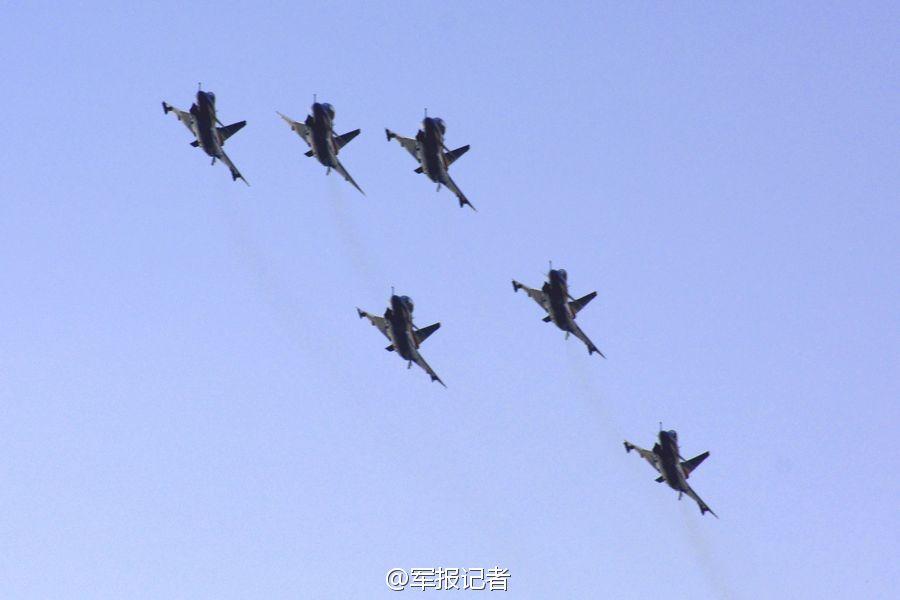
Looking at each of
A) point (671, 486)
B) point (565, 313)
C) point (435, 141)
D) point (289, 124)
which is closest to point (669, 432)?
point (671, 486)

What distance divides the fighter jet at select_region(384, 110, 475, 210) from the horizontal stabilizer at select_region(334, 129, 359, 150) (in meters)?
3.05

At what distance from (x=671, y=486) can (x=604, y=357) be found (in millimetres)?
13778

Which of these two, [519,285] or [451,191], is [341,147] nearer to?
[451,191]

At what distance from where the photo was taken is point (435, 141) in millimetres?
148625

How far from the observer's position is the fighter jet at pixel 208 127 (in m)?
147

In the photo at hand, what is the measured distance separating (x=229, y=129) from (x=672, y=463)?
5296 cm

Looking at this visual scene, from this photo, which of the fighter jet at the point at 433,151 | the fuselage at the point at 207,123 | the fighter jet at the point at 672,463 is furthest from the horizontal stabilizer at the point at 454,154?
the fighter jet at the point at 672,463

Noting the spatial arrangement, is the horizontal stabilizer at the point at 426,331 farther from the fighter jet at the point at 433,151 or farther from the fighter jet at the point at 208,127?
the fighter jet at the point at 208,127

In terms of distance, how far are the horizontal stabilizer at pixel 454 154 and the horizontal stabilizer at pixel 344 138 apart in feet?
30.6

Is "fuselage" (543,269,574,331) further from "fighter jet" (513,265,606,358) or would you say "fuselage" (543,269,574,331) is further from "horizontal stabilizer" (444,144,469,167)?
"horizontal stabilizer" (444,144,469,167)

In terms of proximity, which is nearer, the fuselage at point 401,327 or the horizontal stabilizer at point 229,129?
the fuselage at point 401,327

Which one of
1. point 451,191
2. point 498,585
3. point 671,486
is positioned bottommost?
point 498,585

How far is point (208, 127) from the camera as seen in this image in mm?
148250

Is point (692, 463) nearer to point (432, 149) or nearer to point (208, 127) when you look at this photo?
point (432, 149)
